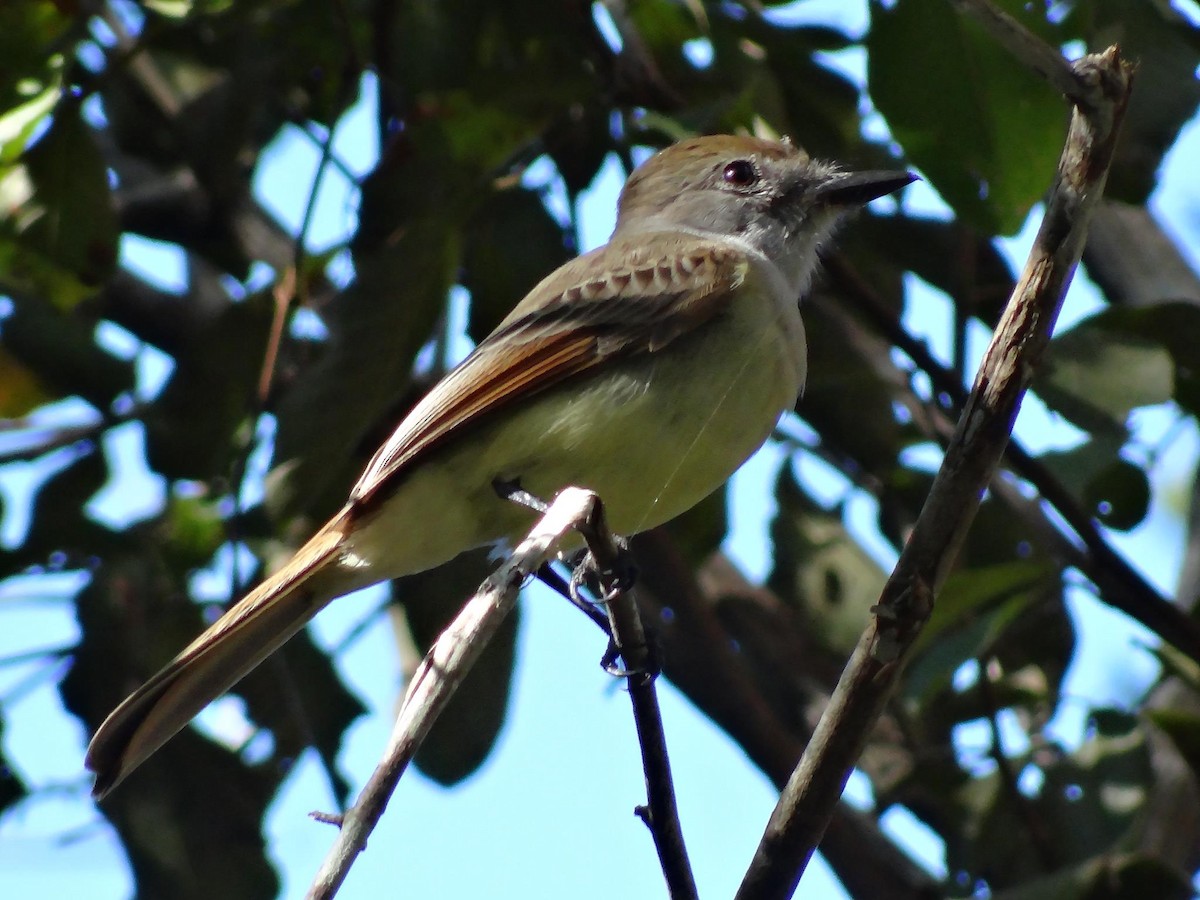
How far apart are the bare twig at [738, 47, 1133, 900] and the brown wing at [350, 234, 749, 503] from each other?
44.7 inches

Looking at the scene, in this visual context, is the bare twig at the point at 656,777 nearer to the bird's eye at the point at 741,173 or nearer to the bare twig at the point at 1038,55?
the bare twig at the point at 1038,55

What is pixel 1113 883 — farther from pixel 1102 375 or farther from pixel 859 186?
pixel 859 186

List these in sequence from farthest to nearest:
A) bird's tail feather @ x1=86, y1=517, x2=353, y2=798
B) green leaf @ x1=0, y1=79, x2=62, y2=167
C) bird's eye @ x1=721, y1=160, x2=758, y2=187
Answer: bird's eye @ x1=721, y1=160, x2=758, y2=187 < green leaf @ x1=0, y1=79, x2=62, y2=167 < bird's tail feather @ x1=86, y1=517, x2=353, y2=798

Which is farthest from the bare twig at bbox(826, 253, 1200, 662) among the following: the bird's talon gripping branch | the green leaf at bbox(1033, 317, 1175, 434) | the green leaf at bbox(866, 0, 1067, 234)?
the bird's talon gripping branch

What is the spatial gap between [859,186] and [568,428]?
1068 mm

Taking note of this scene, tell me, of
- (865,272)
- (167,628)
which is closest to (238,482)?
(167,628)

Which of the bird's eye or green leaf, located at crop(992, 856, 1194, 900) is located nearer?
green leaf, located at crop(992, 856, 1194, 900)

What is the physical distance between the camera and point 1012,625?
4.30 meters

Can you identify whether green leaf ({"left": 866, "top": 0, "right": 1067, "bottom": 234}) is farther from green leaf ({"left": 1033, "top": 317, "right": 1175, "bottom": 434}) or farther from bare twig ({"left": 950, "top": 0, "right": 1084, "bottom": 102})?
bare twig ({"left": 950, "top": 0, "right": 1084, "bottom": 102})

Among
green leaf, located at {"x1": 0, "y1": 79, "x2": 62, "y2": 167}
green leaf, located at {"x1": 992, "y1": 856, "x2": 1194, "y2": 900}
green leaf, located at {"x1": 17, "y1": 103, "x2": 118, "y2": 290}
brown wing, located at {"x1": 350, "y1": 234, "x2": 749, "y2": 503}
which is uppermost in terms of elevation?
green leaf, located at {"x1": 0, "y1": 79, "x2": 62, "y2": 167}

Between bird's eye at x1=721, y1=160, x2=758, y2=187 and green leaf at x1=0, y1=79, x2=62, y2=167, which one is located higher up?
green leaf at x1=0, y1=79, x2=62, y2=167

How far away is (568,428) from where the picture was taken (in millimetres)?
3107

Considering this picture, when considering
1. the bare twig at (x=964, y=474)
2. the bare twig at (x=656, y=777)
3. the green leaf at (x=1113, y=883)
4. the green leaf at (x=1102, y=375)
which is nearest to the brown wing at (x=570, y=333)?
the green leaf at (x=1102, y=375)

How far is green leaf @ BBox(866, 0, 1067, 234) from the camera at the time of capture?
10.5 ft
